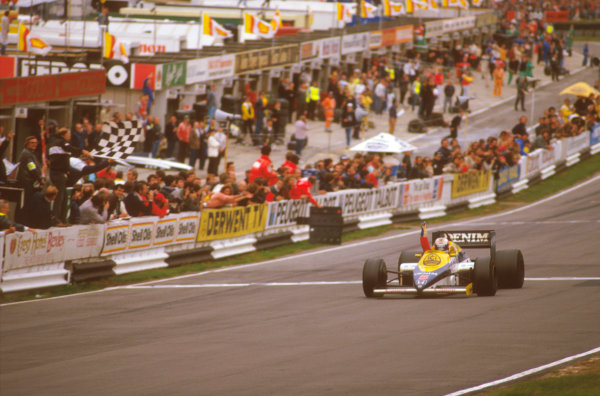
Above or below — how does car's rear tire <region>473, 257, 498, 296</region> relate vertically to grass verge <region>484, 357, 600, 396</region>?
below

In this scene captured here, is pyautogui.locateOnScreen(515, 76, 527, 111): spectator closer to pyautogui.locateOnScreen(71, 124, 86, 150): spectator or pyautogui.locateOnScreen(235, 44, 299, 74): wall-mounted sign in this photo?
pyautogui.locateOnScreen(235, 44, 299, 74): wall-mounted sign

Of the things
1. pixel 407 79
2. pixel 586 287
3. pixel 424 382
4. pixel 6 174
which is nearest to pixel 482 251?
pixel 586 287

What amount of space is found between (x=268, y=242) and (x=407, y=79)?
22707 millimetres

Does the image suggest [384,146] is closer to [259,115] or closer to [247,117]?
[247,117]

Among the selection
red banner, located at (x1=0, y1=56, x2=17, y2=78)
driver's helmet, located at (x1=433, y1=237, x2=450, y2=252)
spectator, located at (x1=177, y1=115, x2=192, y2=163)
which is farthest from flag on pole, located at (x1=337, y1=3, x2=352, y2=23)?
driver's helmet, located at (x1=433, y1=237, x2=450, y2=252)

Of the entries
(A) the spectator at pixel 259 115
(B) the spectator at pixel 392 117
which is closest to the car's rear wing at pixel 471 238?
(A) the spectator at pixel 259 115

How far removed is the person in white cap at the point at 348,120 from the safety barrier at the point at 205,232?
601cm

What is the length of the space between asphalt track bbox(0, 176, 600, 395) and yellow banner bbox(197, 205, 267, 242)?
176 cm

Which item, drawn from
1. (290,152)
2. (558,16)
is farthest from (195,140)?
(558,16)

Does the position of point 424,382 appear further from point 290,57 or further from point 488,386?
point 290,57

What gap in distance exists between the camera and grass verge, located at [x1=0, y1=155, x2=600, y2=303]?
15873mm

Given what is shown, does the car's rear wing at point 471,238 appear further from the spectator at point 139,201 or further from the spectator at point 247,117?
the spectator at point 247,117

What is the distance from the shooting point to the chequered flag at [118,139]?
17.4 m

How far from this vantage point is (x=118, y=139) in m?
17.7
